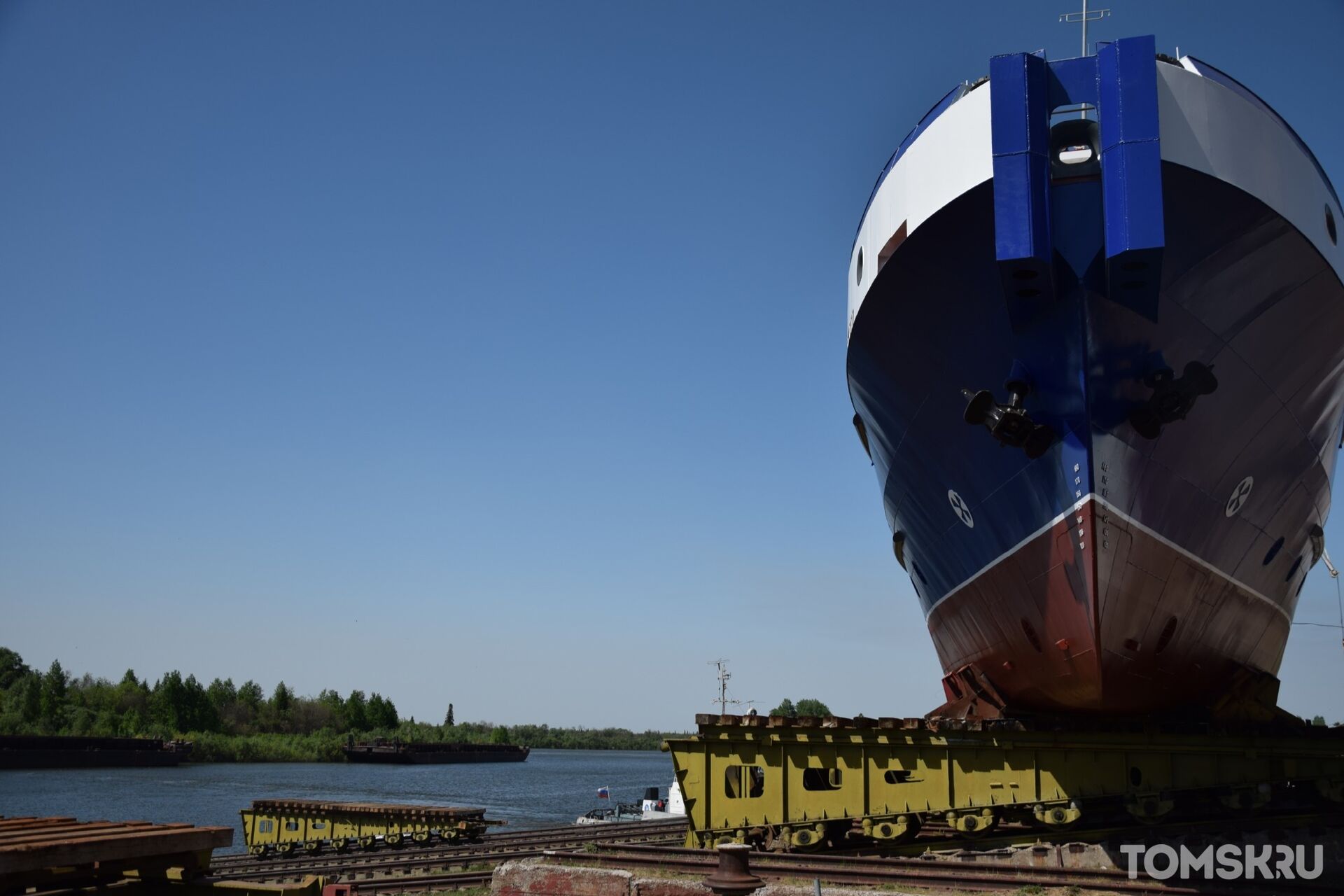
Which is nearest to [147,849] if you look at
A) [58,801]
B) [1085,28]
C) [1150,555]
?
[1150,555]

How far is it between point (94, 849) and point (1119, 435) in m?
8.21

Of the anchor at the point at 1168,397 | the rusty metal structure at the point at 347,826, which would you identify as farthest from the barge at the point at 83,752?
the anchor at the point at 1168,397

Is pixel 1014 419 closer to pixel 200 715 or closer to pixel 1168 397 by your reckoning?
pixel 1168 397

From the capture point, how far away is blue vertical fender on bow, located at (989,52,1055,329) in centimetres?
828

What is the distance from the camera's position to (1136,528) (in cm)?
880

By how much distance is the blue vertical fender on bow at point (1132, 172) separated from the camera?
794cm

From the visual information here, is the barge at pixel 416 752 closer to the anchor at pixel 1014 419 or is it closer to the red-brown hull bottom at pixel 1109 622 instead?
the red-brown hull bottom at pixel 1109 622

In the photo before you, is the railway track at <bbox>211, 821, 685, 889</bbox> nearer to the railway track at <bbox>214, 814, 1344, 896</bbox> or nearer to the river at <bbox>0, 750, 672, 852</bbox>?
the railway track at <bbox>214, 814, 1344, 896</bbox>

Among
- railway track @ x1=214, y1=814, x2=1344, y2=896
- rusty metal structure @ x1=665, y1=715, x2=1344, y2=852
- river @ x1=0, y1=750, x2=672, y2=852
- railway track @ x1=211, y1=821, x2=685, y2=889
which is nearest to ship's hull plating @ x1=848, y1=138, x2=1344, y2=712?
rusty metal structure @ x1=665, y1=715, x2=1344, y2=852

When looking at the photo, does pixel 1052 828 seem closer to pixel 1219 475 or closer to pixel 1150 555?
pixel 1150 555

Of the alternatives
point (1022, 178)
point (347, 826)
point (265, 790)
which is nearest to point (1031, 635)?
point (1022, 178)

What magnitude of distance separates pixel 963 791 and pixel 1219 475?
404 centimetres

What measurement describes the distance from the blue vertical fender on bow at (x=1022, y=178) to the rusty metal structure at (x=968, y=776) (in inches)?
172

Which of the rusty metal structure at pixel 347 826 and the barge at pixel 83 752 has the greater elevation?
the rusty metal structure at pixel 347 826
